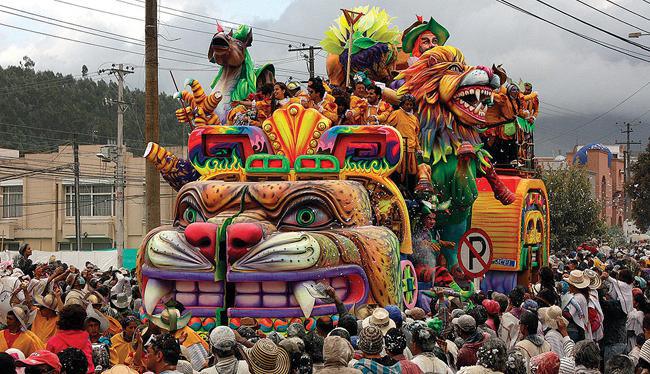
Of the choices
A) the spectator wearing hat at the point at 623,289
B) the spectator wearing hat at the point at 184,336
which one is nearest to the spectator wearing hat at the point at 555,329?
the spectator wearing hat at the point at 623,289

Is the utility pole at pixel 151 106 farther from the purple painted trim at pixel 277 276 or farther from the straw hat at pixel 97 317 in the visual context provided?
the straw hat at pixel 97 317

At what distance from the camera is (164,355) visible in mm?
6195

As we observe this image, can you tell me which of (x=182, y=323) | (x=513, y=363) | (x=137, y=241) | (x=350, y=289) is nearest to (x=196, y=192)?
(x=350, y=289)

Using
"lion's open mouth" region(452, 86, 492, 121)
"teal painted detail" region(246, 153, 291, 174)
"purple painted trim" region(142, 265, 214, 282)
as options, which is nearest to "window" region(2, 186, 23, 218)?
"lion's open mouth" region(452, 86, 492, 121)

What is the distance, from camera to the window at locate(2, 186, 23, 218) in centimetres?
4784

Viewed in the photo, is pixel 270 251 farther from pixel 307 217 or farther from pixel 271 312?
pixel 307 217

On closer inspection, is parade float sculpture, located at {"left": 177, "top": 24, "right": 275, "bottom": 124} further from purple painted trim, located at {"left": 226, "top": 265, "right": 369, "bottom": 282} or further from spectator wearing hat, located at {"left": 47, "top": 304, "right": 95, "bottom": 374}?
spectator wearing hat, located at {"left": 47, "top": 304, "right": 95, "bottom": 374}

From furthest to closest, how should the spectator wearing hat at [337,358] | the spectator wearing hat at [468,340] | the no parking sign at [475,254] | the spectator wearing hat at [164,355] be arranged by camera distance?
the no parking sign at [475,254] → the spectator wearing hat at [468,340] → the spectator wearing hat at [164,355] → the spectator wearing hat at [337,358]

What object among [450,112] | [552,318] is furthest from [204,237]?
[450,112]

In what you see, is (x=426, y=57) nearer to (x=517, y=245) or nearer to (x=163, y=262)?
(x=517, y=245)

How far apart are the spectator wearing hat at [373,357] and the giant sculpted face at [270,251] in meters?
3.89

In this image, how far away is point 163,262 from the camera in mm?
10664

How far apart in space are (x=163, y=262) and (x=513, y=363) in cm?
511

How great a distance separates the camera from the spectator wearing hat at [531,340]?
8.10 meters
